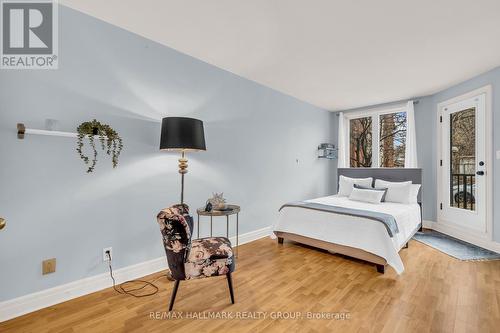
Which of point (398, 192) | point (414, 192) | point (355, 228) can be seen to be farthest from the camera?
point (414, 192)

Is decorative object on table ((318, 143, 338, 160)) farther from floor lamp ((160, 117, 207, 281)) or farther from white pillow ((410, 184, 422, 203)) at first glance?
floor lamp ((160, 117, 207, 281))

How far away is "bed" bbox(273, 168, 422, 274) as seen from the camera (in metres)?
2.61

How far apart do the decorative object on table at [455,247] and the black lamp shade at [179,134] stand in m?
3.57

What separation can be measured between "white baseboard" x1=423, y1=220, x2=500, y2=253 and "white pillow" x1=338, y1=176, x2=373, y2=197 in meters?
1.32

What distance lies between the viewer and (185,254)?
1901mm

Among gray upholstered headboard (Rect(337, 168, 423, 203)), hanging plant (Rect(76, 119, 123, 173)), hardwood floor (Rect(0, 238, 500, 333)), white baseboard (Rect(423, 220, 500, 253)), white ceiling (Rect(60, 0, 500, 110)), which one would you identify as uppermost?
white ceiling (Rect(60, 0, 500, 110))

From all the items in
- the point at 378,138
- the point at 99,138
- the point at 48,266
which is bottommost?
the point at 48,266

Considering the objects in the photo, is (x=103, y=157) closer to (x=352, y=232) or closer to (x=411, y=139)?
(x=352, y=232)

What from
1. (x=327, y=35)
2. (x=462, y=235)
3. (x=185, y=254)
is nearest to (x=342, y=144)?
(x=462, y=235)

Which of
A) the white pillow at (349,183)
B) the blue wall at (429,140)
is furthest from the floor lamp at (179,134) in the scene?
the blue wall at (429,140)

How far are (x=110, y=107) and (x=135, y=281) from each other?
69.0 inches

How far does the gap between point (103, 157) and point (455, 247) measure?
4.64 m

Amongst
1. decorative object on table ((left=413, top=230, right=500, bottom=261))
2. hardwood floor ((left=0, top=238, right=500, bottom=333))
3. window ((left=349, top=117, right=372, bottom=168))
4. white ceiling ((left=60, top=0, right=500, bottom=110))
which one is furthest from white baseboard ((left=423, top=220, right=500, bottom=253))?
white ceiling ((left=60, top=0, right=500, bottom=110))

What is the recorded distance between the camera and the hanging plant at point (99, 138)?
2113 millimetres
